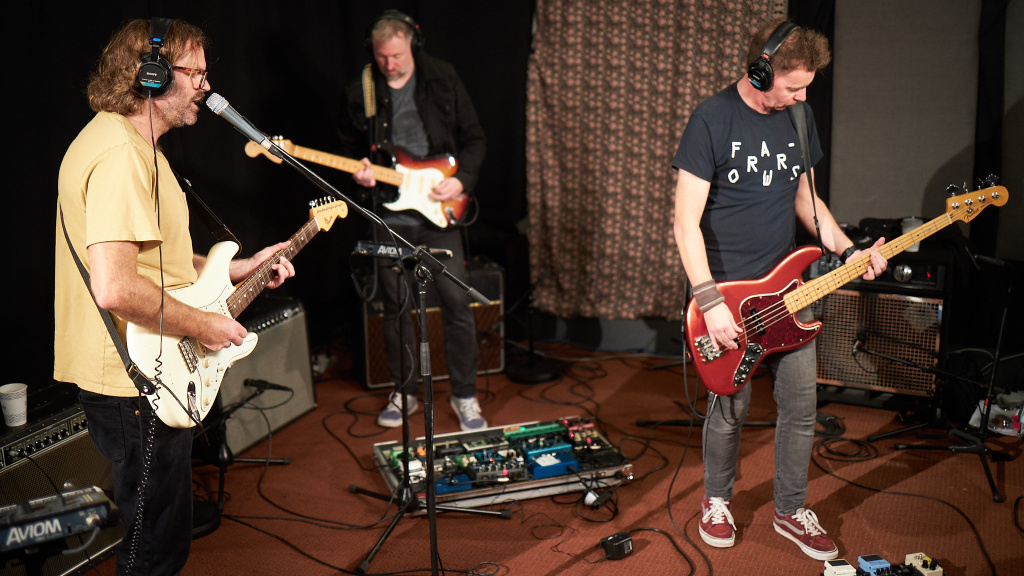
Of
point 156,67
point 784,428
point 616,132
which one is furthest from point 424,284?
point 616,132

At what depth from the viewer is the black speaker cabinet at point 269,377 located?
3.62 metres

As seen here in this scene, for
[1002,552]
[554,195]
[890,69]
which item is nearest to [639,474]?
[1002,552]

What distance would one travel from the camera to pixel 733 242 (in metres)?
2.67

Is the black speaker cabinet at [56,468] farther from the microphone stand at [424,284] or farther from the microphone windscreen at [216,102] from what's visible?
the microphone windscreen at [216,102]

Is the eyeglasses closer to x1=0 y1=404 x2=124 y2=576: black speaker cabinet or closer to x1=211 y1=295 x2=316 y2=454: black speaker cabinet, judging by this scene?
x1=0 y1=404 x2=124 y2=576: black speaker cabinet

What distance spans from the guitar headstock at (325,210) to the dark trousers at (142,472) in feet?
3.23

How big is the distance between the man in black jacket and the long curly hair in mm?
1629

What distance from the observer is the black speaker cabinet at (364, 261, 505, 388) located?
4.50 m

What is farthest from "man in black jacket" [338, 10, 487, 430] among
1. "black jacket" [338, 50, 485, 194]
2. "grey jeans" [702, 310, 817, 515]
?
"grey jeans" [702, 310, 817, 515]

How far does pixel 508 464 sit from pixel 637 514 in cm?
54

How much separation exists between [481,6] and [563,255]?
5.46 ft

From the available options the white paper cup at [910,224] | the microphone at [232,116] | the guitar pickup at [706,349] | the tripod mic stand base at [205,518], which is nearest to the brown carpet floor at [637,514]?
the tripod mic stand base at [205,518]

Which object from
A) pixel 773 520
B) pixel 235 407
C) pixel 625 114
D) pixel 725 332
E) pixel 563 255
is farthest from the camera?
pixel 563 255

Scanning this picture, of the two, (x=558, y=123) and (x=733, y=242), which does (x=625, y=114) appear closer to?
(x=558, y=123)
